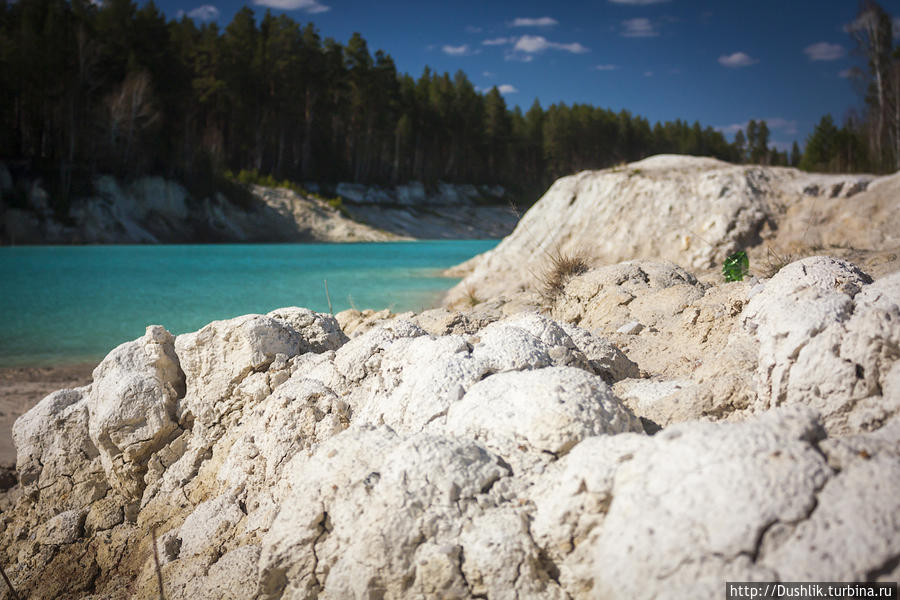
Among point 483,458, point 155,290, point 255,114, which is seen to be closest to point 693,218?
point 483,458

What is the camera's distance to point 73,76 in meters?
32.6

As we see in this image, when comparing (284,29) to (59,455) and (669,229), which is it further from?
(59,455)

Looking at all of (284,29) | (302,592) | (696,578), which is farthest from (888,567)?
(284,29)

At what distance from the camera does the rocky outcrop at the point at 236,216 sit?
28703 mm

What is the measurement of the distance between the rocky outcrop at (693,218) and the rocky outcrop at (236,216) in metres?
25.6

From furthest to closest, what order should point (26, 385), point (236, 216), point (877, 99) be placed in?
point (236, 216)
point (877, 99)
point (26, 385)

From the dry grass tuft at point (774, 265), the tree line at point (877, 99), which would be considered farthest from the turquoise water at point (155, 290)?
the tree line at point (877, 99)

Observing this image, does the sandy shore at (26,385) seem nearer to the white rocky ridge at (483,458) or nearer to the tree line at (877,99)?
the white rocky ridge at (483,458)

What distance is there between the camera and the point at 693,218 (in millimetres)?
9453

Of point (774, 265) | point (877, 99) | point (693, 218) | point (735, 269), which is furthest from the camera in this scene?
point (877, 99)

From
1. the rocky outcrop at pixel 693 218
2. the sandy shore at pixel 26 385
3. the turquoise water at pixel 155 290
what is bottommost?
the sandy shore at pixel 26 385

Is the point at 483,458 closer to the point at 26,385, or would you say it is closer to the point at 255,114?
the point at 26,385

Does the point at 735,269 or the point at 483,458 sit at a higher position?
the point at 735,269

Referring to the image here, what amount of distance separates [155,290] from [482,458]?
46.4 feet
